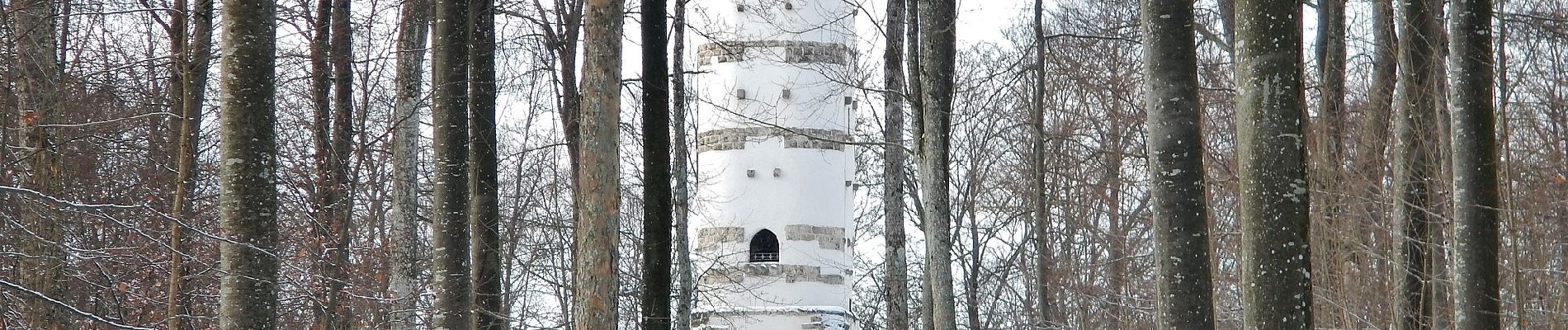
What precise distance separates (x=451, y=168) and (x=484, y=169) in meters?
0.59

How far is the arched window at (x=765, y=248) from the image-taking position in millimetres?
25172

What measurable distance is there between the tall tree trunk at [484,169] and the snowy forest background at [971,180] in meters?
0.45

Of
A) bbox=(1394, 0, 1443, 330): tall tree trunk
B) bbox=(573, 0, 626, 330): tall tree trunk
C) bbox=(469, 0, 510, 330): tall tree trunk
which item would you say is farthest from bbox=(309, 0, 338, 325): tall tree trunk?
bbox=(1394, 0, 1443, 330): tall tree trunk

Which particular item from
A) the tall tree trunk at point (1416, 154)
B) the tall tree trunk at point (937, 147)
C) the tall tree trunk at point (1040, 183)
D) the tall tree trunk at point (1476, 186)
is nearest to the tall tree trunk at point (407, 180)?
the tall tree trunk at point (937, 147)

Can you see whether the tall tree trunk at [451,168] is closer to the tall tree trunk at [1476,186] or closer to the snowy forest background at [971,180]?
the snowy forest background at [971,180]

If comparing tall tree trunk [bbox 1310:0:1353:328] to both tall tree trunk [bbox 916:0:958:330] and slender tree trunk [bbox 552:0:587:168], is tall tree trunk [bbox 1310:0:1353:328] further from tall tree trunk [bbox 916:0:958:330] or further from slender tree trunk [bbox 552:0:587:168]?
slender tree trunk [bbox 552:0:587:168]

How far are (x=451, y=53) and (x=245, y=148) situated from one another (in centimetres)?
420

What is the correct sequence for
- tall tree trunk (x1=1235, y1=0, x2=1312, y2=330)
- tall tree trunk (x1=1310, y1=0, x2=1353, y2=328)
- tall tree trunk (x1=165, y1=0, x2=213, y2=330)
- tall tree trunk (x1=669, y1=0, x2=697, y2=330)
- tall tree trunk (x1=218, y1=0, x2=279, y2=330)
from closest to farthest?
tall tree trunk (x1=1235, y1=0, x2=1312, y2=330) < tall tree trunk (x1=218, y1=0, x2=279, y2=330) < tall tree trunk (x1=165, y1=0, x2=213, y2=330) < tall tree trunk (x1=1310, y1=0, x2=1353, y2=328) < tall tree trunk (x1=669, y1=0, x2=697, y2=330)

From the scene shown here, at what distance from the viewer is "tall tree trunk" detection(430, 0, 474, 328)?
12.5m

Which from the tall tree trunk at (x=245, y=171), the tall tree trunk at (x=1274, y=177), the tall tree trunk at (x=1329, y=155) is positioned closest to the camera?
the tall tree trunk at (x=1274, y=177)

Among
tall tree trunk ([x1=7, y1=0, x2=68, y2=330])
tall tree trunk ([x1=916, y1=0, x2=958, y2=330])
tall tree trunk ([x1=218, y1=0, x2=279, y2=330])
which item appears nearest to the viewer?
tall tree trunk ([x1=218, y1=0, x2=279, y2=330])

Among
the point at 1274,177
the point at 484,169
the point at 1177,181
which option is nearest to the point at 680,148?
the point at 484,169

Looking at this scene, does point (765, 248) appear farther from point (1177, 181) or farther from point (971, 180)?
point (1177, 181)

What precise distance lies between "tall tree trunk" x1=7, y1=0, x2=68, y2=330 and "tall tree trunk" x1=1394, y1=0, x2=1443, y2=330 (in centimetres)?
1027
